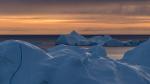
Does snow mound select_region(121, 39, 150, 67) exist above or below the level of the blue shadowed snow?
below

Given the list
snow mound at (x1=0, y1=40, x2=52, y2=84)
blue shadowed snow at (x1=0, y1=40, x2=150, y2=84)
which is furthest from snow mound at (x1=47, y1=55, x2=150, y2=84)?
snow mound at (x1=0, y1=40, x2=52, y2=84)

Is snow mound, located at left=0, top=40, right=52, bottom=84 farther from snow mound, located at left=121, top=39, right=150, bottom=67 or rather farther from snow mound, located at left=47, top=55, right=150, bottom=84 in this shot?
snow mound, located at left=121, top=39, right=150, bottom=67

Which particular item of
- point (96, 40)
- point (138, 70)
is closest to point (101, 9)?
point (96, 40)

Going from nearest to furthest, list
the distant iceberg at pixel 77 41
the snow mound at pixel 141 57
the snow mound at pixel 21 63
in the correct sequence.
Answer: the snow mound at pixel 21 63
the snow mound at pixel 141 57
the distant iceberg at pixel 77 41

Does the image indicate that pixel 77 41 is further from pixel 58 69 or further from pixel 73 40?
pixel 58 69

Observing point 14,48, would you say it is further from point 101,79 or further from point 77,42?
point 77,42

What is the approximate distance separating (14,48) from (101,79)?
931 mm

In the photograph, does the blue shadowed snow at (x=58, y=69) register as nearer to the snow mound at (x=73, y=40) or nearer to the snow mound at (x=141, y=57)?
the snow mound at (x=141, y=57)

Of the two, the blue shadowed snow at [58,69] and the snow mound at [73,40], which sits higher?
the blue shadowed snow at [58,69]

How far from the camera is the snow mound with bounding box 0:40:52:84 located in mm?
7133

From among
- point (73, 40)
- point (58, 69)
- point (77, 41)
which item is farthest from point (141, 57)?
point (73, 40)

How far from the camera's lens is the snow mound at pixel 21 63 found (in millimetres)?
7133

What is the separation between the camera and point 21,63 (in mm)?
7383

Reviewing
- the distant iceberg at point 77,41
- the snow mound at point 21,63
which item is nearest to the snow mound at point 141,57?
the snow mound at point 21,63
